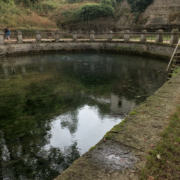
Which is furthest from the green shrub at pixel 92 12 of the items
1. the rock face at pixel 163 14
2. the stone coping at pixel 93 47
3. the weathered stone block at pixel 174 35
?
the weathered stone block at pixel 174 35

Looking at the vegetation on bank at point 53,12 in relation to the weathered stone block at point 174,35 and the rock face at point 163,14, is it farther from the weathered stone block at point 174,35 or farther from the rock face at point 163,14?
the weathered stone block at point 174,35

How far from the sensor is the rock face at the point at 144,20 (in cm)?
2536

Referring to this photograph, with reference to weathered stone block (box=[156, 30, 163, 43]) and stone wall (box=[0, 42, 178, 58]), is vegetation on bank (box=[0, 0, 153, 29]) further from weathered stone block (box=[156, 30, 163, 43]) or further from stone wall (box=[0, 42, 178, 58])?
weathered stone block (box=[156, 30, 163, 43])

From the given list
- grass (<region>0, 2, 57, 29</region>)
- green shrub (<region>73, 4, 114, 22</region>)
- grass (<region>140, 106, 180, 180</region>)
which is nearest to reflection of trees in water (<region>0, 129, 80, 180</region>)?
grass (<region>140, 106, 180, 180</region>)

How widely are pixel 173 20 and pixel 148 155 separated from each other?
1057 inches

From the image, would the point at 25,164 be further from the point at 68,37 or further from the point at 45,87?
the point at 68,37

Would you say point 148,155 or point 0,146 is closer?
point 148,155

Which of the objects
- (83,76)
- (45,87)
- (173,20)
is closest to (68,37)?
(173,20)

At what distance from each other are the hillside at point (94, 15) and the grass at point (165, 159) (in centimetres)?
2571

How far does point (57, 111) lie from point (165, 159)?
508cm

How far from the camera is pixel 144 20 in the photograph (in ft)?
90.6

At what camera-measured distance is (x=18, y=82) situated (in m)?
11.1

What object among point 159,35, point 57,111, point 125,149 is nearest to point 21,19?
point 159,35

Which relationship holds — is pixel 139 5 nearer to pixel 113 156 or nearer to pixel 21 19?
pixel 21 19
